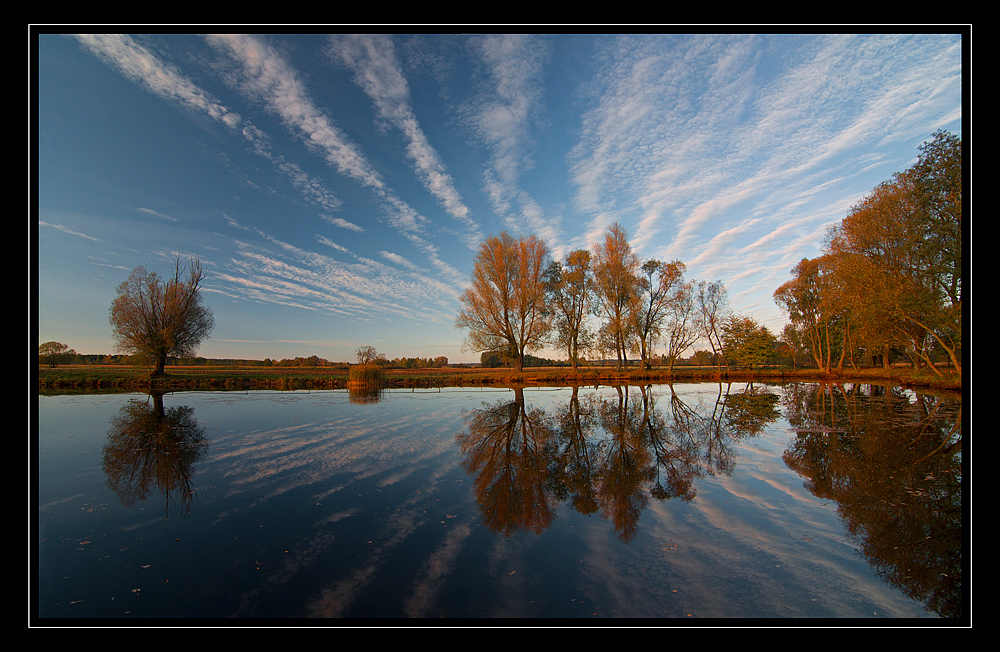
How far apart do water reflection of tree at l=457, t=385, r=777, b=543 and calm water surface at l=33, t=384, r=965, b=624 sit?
55 mm

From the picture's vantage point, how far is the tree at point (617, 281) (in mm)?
31328

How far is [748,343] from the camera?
44.5m

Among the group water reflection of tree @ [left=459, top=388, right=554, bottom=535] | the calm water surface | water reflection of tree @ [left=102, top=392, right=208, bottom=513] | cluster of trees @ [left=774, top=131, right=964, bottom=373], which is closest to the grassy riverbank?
cluster of trees @ [left=774, top=131, right=964, bottom=373]

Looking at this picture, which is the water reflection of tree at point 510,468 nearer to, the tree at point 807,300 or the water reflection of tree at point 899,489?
the water reflection of tree at point 899,489

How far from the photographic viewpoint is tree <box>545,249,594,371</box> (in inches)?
1280

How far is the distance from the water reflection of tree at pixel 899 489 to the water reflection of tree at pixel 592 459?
166 cm

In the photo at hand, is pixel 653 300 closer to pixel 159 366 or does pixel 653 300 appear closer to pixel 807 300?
pixel 807 300

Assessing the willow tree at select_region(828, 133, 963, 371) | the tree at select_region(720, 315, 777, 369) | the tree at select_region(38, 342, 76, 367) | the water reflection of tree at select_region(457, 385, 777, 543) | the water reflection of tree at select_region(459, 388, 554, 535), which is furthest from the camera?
the tree at select_region(720, 315, 777, 369)

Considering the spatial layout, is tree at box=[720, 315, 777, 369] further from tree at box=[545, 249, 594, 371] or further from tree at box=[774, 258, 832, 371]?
tree at box=[545, 249, 594, 371]

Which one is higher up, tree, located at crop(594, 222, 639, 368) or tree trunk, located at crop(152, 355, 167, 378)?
tree, located at crop(594, 222, 639, 368)

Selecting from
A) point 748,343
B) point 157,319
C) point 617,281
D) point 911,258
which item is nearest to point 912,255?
point 911,258

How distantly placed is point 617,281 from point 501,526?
98.6 ft
